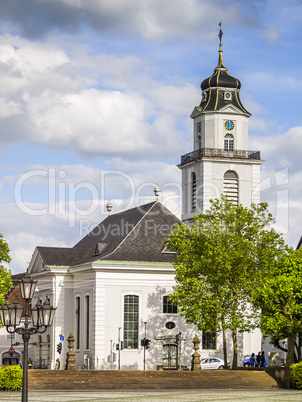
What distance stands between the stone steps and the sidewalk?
3134 mm

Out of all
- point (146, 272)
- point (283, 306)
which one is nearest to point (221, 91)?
point (146, 272)

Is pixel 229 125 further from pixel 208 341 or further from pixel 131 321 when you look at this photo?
pixel 131 321

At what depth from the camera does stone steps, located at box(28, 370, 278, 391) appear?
163 ft

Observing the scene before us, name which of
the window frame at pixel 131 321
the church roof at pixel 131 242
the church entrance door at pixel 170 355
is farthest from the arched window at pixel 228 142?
the church entrance door at pixel 170 355

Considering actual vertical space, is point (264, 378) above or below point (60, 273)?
below

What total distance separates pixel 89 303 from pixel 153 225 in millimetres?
8832

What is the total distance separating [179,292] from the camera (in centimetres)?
6244

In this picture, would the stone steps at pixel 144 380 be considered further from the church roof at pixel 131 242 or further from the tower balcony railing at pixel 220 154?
the tower balcony railing at pixel 220 154

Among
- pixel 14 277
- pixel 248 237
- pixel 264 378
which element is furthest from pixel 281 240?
pixel 14 277

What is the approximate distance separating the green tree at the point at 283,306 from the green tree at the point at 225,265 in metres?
5.04

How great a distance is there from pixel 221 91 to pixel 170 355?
2314cm

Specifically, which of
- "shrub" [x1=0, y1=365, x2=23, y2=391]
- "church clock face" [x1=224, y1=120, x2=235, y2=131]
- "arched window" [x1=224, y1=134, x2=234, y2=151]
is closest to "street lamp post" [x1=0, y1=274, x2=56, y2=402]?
"shrub" [x1=0, y1=365, x2=23, y2=391]

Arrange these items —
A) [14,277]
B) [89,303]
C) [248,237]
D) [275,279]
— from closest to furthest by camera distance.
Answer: [275,279]
[248,237]
[89,303]
[14,277]

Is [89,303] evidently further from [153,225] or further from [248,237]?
[248,237]
